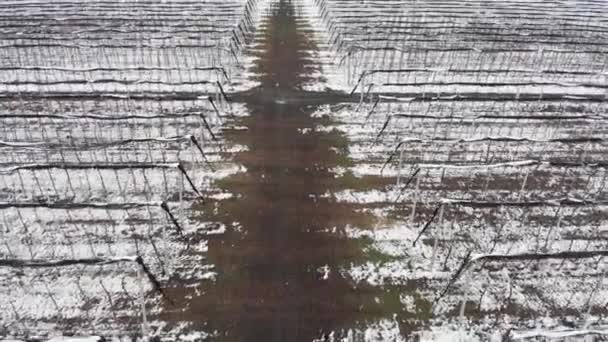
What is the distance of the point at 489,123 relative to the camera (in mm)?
12219

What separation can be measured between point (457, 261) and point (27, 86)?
44.5 feet

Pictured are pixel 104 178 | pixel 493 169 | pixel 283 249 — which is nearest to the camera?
pixel 283 249

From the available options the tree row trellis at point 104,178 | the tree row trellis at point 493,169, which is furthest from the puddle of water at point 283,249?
the tree row trellis at point 493,169

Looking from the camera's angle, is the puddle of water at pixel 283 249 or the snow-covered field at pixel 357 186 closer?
the puddle of water at pixel 283 249

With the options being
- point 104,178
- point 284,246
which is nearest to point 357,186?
point 284,246

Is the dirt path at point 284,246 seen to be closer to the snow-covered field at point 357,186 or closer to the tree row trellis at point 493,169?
the snow-covered field at point 357,186

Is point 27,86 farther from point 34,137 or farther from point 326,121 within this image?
point 326,121

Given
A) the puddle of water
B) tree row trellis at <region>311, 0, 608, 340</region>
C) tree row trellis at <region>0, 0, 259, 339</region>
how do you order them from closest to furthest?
the puddle of water, tree row trellis at <region>0, 0, 259, 339</region>, tree row trellis at <region>311, 0, 608, 340</region>

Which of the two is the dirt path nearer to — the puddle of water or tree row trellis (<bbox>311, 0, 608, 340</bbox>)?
the puddle of water

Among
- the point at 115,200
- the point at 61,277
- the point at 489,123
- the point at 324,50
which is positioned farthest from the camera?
the point at 324,50

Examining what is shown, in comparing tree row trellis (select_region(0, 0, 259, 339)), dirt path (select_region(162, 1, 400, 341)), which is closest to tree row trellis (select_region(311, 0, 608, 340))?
dirt path (select_region(162, 1, 400, 341))

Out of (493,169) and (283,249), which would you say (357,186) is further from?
(493,169)

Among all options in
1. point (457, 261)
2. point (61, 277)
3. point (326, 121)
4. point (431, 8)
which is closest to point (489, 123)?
point (326, 121)

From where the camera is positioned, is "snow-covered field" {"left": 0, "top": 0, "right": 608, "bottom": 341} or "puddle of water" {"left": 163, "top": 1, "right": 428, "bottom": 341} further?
"snow-covered field" {"left": 0, "top": 0, "right": 608, "bottom": 341}
